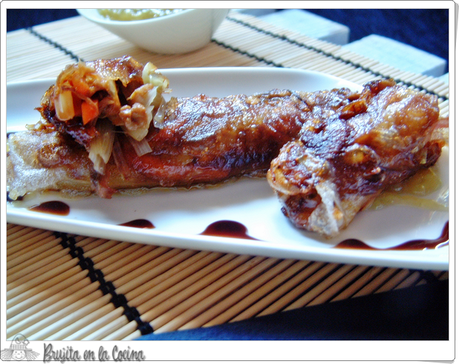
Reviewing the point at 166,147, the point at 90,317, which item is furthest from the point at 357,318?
the point at 166,147

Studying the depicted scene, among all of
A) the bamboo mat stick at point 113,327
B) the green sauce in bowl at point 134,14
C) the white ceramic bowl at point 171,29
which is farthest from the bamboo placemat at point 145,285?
the green sauce in bowl at point 134,14

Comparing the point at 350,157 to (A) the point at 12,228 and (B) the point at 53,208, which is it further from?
(A) the point at 12,228

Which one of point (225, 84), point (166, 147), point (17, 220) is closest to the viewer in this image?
point (17, 220)

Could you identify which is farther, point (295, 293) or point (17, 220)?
point (17, 220)

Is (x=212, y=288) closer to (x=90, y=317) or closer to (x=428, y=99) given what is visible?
(x=90, y=317)

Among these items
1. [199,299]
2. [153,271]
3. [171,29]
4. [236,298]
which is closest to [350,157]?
[236,298]

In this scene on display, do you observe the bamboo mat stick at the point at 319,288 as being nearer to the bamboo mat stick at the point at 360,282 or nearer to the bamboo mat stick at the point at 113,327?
the bamboo mat stick at the point at 360,282
